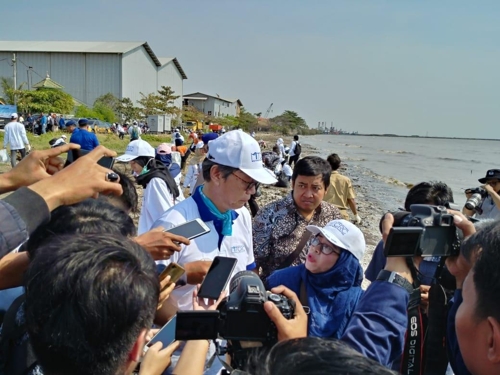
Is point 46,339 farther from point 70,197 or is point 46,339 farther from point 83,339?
point 70,197

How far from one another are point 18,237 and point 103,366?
0.45 metres

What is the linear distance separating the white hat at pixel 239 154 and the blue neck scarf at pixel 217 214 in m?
Result: 0.22

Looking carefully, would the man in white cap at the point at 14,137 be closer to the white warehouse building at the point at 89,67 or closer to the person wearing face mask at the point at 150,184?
the person wearing face mask at the point at 150,184

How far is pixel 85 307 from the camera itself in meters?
1.18

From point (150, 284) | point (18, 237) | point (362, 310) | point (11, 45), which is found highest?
point (11, 45)

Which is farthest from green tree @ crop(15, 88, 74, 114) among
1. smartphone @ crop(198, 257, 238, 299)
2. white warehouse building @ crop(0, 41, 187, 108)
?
smartphone @ crop(198, 257, 238, 299)

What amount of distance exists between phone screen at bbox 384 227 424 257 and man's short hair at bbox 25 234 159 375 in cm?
92

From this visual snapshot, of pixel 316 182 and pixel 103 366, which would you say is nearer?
pixel 103 366

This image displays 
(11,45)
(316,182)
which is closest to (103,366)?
(316,182)

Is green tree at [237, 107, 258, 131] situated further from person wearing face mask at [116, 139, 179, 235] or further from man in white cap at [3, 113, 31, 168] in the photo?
person wearing face mask at [116, 139, 179, 235]

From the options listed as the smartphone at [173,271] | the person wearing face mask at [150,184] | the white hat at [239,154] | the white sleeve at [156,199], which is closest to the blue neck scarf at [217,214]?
the white hat at [239,154]

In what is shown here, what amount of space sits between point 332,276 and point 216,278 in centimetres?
80

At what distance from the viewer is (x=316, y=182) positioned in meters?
3.49

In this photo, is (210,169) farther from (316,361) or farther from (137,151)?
(137,151)
